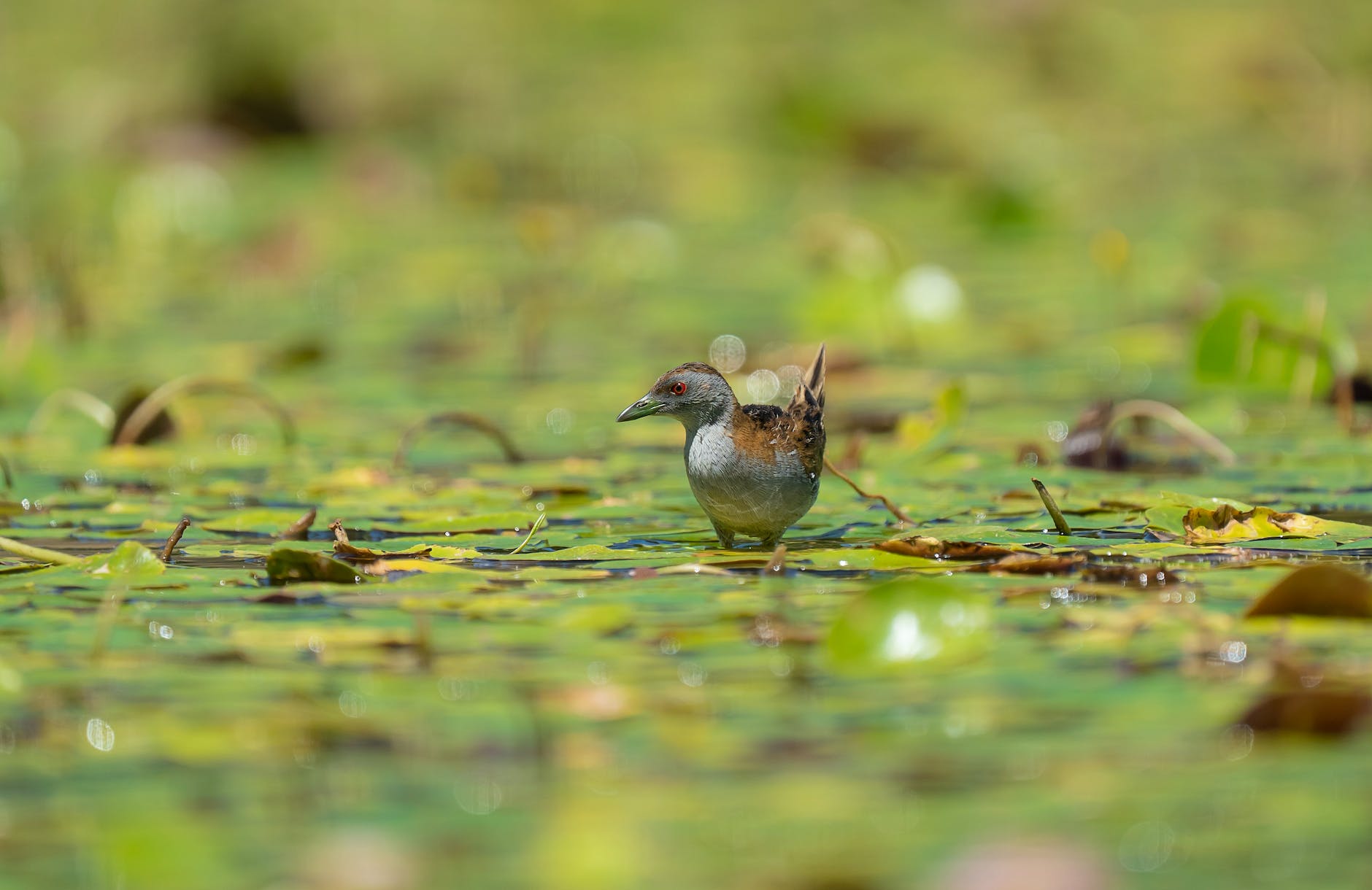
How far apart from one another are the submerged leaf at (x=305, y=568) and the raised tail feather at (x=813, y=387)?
1.49 m

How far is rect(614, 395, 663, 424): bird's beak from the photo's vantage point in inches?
214

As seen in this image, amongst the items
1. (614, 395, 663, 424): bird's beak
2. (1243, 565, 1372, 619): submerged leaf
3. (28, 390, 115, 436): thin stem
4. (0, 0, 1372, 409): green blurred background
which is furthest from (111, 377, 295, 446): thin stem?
(1243, 565, 1372, 619): submerged leaf

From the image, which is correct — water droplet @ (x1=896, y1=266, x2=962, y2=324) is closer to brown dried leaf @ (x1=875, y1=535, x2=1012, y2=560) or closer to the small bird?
the small bird

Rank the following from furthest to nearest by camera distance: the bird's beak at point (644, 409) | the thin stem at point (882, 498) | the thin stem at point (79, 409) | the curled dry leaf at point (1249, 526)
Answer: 1. the thin stem at point (79, 409)
2. the bird's beak at point (644, 409)
3. the thin stem at point (882, 498)
4. the curled dry leaf at point (1249, 526)

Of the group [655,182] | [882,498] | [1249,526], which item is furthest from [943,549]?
[655,182]

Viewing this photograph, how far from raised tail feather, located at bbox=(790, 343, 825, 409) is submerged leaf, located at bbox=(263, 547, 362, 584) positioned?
1495 mm

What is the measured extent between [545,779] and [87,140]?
40.0 ft

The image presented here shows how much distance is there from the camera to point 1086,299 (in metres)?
10.3

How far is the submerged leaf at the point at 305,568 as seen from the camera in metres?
4.62

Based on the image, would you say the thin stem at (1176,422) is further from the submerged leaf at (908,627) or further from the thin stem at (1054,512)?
the submerged leaf at (908,627)

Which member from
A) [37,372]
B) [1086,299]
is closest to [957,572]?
[37,372]

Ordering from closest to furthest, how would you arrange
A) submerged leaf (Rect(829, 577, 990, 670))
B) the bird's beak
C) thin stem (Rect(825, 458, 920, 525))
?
submerged leaf (Rect(829, 577, 990, 670)) < thin stem (Rect(825, 458, 920, 525)) < the bird's beak

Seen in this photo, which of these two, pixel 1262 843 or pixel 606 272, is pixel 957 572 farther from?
pixel 606 272

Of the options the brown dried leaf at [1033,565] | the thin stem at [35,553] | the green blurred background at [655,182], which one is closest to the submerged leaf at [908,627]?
the brown dried leaf at [1033,565]
